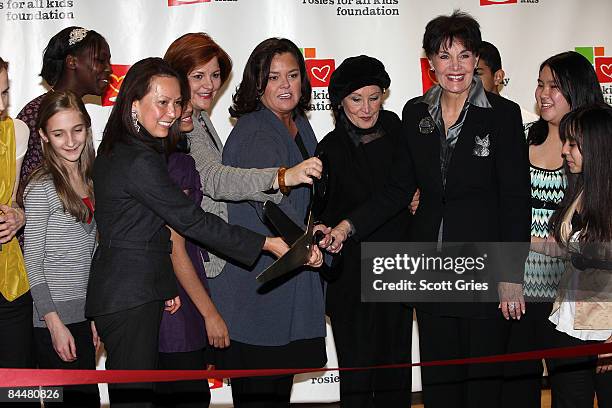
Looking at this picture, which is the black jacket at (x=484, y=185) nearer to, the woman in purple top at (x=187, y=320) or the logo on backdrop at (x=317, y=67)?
the woman in purple top at (x=187, y=320)

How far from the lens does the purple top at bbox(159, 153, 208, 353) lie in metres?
3.01

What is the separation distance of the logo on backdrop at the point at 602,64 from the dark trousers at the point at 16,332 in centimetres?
347

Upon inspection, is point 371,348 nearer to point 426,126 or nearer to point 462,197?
point 462,197

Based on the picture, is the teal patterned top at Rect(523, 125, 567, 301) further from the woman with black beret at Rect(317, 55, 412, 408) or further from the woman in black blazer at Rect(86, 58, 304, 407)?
the woman in black blazer at Rect(86, 58, 304, 407)

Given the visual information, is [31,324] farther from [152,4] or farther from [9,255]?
[152,4]

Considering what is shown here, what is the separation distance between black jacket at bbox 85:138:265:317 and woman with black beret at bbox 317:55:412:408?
32.7 inches

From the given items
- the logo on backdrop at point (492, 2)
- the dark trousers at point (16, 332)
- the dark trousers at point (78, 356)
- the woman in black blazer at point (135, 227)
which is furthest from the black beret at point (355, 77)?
the logo on backdrop at point (492, 2)

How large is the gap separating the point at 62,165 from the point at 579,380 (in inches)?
81.4

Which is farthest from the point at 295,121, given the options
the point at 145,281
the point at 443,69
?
the point at 145,281

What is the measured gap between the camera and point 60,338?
3033mm

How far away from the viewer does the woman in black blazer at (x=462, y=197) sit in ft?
10.4

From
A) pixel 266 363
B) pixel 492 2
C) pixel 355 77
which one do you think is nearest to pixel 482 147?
pixel 355 77

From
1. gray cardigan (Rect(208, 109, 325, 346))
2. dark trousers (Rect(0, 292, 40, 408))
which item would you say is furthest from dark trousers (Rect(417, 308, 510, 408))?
dark trousers (Rect(0, 292, 40, 408))

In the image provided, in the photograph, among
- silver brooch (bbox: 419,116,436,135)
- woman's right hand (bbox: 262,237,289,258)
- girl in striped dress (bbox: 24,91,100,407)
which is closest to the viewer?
woman's right hand (bbox: 262,237,289,258)
